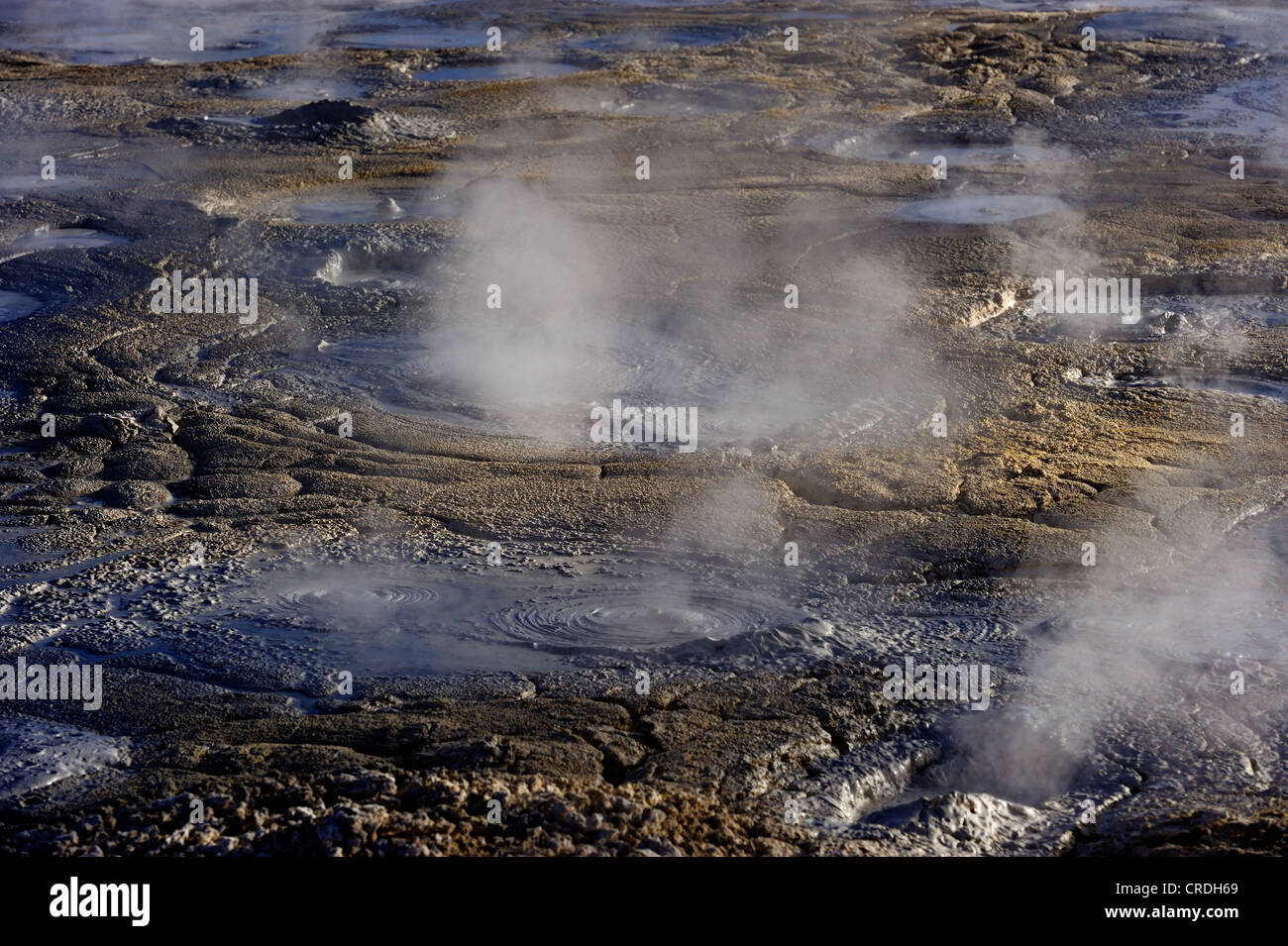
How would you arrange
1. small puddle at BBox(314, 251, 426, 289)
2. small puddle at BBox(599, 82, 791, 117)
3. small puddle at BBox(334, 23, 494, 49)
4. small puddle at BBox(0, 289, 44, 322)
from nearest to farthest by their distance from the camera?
1. small puddle at BBox(0, 289, 44, 322)
2. small puddle at BBox(314, 251, 426, 289)
3. small puddle at BBox(599, 82, 791, 117)
4. small puddle at BBox(334, 23, 494, 49)

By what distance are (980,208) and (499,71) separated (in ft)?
30.1

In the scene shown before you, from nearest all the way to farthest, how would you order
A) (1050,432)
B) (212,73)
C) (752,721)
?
(752,721) < (1050,432) < (212,73)

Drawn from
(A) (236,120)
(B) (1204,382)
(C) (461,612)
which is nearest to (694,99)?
(A) (236,120)

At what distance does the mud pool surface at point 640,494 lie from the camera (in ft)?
13.0

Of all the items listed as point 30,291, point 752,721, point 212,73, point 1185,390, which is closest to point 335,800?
point 752,721

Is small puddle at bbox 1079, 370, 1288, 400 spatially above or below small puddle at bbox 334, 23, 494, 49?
below

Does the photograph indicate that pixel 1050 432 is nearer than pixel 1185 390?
Yes

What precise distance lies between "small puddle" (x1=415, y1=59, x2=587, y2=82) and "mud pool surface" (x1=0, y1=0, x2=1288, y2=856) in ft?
12.6

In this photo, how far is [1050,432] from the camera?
22.3ft

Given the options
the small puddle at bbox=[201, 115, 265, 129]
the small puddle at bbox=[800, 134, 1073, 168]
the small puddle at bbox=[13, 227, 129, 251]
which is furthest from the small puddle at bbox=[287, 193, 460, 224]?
the small puddle at bbox=[800, 134, 1073, 168]

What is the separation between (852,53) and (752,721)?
15877 mm

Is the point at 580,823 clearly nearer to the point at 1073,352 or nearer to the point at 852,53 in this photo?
the point at 1073,352

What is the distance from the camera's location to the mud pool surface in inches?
156

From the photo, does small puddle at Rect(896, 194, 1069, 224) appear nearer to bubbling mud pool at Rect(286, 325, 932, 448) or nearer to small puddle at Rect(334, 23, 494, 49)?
bubbling mud pool at Rect(286, 325, 932, 448)
